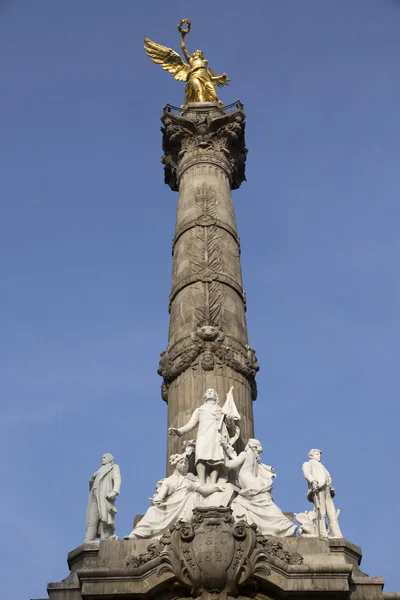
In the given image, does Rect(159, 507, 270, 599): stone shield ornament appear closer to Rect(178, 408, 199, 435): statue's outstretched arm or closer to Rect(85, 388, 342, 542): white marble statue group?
Rect(85, 388, 342, 542): white marble statue group

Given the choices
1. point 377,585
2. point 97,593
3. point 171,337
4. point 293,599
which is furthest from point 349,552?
point 171,337

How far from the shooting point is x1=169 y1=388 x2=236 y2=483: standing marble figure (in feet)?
46.6

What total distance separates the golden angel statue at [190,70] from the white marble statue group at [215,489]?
1163 centimetres

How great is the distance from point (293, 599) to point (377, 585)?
5.62ft

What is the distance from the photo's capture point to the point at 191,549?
40.5 feet

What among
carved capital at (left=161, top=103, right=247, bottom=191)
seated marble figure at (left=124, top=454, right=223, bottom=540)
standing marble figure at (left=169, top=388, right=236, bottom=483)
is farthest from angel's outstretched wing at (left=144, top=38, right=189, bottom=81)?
seated marble figure at (left=124, top=454, right=223, bottom=540)

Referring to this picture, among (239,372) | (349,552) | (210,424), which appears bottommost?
Answer: (349,552)

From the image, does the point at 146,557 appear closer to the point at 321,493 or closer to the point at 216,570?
the point at 216,570

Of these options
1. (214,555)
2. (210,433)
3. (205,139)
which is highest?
(205,139)

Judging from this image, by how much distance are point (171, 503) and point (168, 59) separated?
655 inches

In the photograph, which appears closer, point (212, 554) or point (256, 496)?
point (212, 554)

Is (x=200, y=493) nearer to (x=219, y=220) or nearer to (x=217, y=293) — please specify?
(x=217, y=293)

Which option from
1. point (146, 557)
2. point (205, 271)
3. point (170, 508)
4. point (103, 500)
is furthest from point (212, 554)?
point (205, 271)

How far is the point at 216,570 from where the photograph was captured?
480 inches
